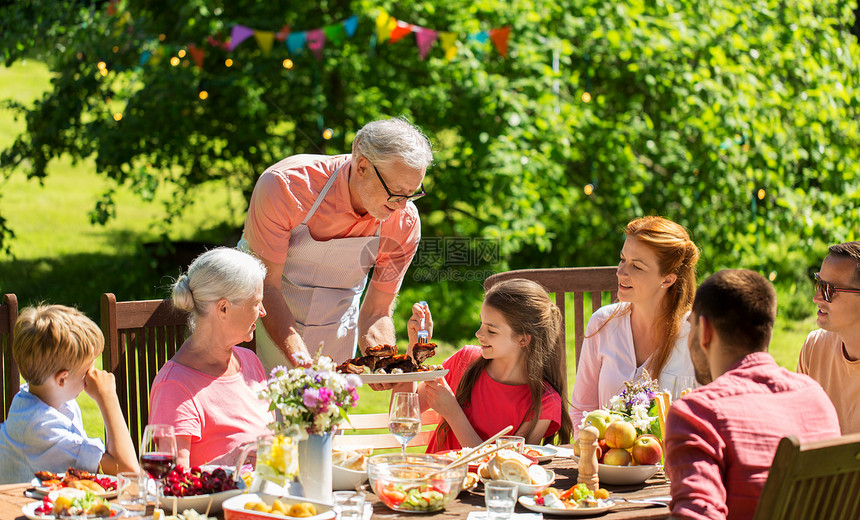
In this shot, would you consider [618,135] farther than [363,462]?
Yes

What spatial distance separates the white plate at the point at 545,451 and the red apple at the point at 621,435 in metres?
0.25

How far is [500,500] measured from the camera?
2189mm

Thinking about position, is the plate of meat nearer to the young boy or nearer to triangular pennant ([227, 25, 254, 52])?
the young boy

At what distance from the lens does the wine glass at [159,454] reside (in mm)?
2129

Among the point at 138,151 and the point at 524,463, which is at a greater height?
the point at 138,151

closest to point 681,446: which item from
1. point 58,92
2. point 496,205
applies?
point 496,205

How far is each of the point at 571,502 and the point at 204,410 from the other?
123 cm

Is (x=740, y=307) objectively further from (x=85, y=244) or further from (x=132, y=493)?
(x=85, y=244)

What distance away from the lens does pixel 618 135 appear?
23.9ft

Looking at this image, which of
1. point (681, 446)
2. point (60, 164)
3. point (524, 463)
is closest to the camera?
point (681, 446)

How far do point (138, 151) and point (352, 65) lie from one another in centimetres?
191

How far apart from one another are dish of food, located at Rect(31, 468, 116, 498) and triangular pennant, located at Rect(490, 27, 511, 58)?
5.31 metres

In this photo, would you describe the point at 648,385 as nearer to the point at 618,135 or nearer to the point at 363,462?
the point at 363,462

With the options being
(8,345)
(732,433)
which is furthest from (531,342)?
(8,345)
